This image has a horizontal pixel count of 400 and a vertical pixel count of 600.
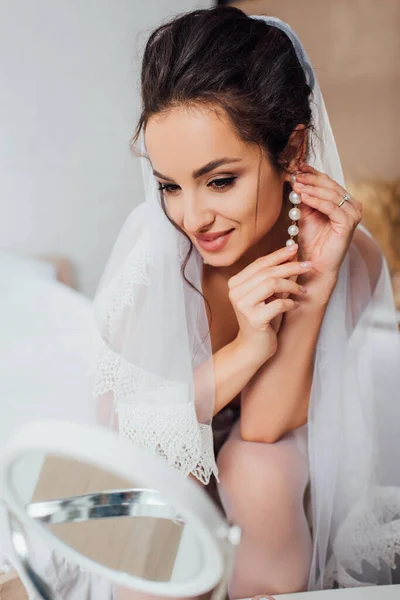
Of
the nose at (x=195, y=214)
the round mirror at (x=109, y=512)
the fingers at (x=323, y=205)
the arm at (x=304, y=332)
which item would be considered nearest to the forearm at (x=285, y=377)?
the arm at (x=304, y=332)

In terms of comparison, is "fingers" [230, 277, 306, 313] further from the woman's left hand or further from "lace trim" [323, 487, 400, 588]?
"lace trim" [323, 487, 400, 588]

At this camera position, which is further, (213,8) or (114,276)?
(114,276)

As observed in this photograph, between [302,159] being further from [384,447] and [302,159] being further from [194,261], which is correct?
[384,447]

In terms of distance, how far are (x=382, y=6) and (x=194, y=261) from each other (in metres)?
1.16

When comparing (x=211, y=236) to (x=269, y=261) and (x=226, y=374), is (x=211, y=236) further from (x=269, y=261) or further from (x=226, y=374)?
(x=226, y=374)

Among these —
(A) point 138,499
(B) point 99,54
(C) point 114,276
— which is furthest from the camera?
(B) point 99,54

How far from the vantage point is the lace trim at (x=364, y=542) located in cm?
106

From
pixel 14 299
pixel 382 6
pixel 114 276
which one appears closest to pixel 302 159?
pixel 114 276

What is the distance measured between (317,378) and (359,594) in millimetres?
389

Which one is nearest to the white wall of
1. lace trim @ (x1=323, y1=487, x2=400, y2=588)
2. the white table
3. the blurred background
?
the blurred background

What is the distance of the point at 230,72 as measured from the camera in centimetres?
81

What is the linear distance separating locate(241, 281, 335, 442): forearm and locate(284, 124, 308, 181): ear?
0.20 metres

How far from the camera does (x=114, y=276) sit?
1117mm

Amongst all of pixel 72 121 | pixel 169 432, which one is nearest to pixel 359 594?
pixel 169 432
